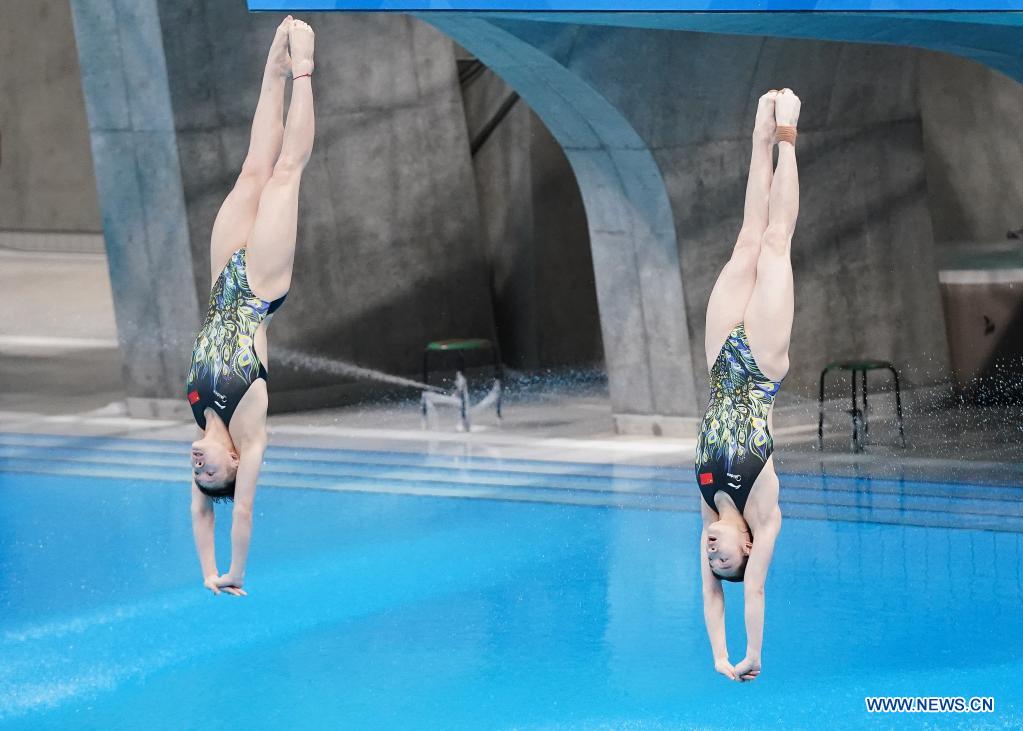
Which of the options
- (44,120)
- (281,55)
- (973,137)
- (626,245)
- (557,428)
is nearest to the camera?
(281,55)

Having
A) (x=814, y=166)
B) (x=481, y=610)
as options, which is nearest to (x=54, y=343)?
(x=814, y=166)

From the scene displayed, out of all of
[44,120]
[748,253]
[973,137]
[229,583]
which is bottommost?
[229,583]

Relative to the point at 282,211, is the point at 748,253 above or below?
below

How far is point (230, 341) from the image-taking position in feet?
22.6

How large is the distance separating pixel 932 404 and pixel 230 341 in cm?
951

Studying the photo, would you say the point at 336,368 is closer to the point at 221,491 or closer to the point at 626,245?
the point at 626,245

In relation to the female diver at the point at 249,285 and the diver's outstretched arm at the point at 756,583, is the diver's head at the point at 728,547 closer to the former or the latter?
the diver's outstretched arm at the point at 756,583

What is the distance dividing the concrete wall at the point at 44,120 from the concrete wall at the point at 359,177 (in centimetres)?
985

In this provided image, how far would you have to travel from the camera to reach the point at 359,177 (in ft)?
54.4

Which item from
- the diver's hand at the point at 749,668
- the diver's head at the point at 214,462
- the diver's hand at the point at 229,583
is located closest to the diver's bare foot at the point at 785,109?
the diver's hand at the point at 749,668

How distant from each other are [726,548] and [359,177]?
10567 millimetres

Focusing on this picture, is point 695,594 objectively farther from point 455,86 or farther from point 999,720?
point 455,86

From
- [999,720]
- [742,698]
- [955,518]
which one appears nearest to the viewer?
[999,720]

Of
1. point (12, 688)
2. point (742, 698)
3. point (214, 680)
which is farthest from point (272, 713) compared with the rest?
point (742, 698)
